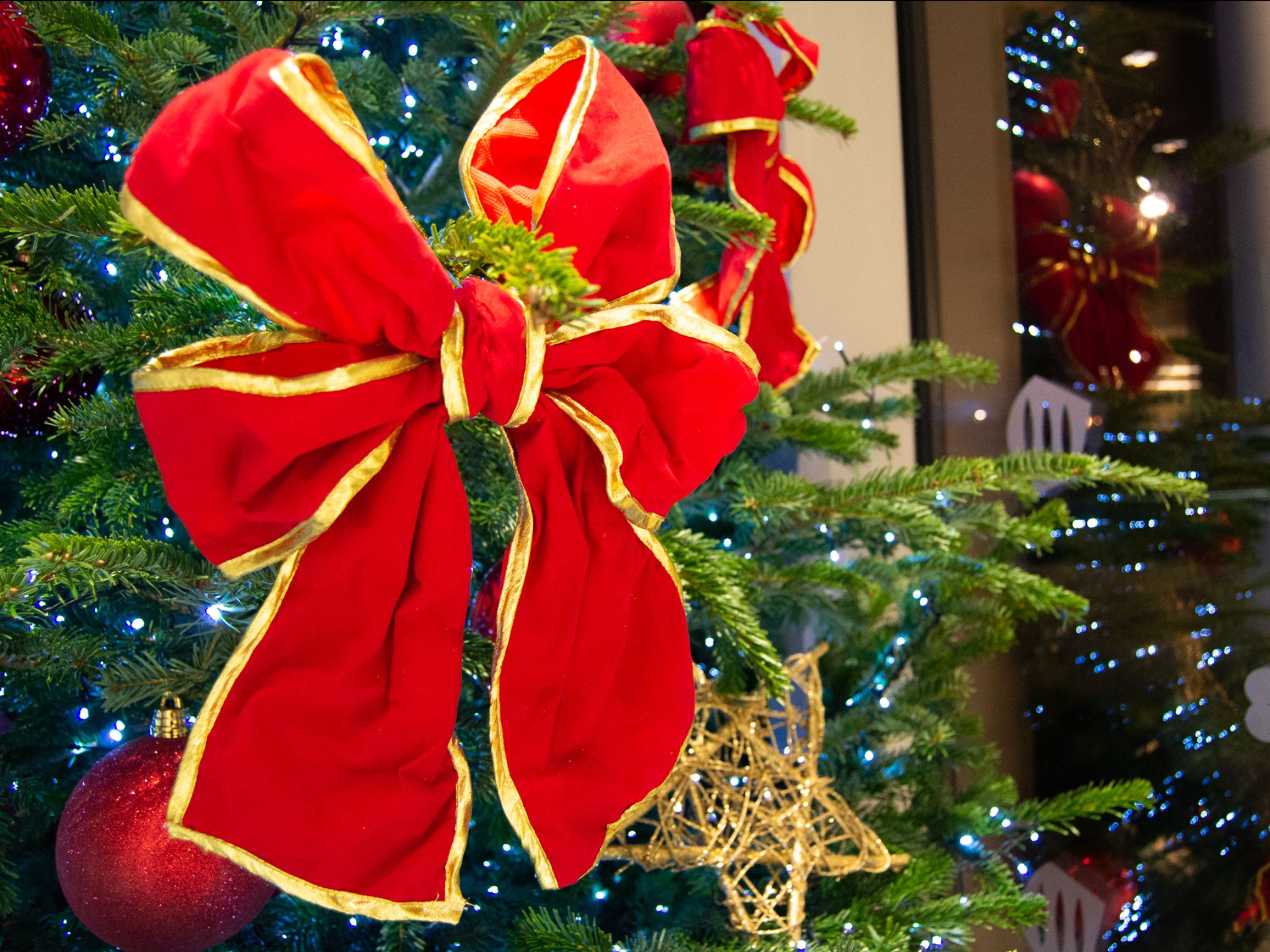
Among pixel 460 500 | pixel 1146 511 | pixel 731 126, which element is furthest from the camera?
pixel 1146 511

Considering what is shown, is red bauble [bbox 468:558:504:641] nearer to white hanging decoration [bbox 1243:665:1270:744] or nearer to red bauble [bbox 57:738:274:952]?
red bauble [bbox 57:738:274:952]

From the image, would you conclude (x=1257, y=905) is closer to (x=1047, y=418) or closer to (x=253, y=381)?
(x=1047, y=418)

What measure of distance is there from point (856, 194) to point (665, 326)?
81 cm

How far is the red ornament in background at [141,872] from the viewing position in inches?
18.9

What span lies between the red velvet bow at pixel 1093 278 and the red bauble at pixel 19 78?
3.49 ft

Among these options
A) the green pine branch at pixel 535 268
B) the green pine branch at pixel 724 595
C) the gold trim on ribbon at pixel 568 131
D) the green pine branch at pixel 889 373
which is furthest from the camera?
the green pine branch at pixel 889 373

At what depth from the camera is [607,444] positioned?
438mm

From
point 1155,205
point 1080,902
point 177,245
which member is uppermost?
point 1155,205

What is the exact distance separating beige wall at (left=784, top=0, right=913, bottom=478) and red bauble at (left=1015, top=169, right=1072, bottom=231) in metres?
0.15

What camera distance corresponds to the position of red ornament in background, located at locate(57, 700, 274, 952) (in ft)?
1.57

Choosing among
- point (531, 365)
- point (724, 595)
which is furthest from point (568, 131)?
point (724, 595)

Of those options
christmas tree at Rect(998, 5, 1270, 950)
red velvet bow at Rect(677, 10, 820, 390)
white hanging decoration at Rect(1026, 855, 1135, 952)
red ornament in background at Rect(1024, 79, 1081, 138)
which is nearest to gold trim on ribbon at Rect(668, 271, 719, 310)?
red velvet bow at Rect(677, 10, 820, 390)

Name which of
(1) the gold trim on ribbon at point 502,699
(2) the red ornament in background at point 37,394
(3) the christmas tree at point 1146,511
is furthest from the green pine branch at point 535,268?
(3) the christmas tree at point 1146,511

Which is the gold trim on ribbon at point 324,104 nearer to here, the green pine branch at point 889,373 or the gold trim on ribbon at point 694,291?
the gold trim on ribbon at point 694,291
